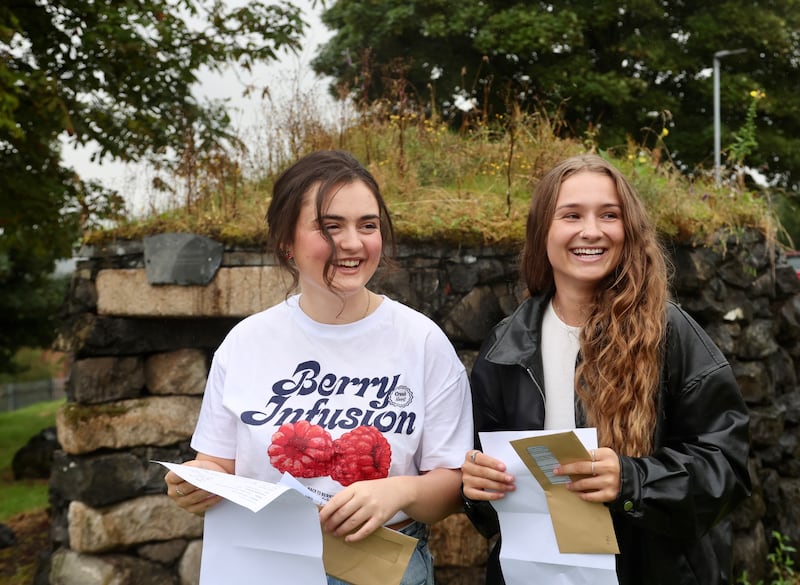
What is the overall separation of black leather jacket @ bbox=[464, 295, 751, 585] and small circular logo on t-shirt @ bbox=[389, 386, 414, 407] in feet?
0.90

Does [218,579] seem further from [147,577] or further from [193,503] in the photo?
[147,577]

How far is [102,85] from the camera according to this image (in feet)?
22.1

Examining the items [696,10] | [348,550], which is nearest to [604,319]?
[348,550]

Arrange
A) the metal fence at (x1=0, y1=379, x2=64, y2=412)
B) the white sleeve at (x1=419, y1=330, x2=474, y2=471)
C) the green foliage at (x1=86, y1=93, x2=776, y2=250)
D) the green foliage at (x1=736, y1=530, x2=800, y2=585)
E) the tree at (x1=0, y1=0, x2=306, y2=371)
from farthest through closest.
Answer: the metal fence at (x1=0, y1=379, x2=64, y2=412) < the tree at (x1=0, y1=0, x2=306, y2=371) < the green foliage at (x1=736, y1=530, x2=800, y2=585) < the green foliage at (x1=86, y1=93, x2=776, y2=250) < the white sleeve at (x1=419, y1=330, x2=474, y2=471)

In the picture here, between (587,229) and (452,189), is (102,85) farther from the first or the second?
(587,229)

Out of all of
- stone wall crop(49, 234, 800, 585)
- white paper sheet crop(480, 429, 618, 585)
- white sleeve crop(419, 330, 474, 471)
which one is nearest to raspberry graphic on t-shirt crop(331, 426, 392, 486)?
white sleeve crop(419, 330, 474, 471)

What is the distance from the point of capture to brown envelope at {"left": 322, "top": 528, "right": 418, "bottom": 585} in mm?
1529

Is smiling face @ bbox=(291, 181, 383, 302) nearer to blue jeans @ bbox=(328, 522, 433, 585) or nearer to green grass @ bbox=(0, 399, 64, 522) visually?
blue jeans @ bbox=(328, 522, 433, 585)

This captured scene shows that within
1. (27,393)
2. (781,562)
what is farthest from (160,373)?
(27,393)

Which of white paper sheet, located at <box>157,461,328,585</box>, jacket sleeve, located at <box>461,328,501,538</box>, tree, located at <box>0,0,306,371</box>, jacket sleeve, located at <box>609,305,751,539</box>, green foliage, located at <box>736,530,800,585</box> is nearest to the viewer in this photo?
white paper sheet, located at <box>157,461,328,585</box>

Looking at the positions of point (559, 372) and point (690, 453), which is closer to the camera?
point (690, 453)

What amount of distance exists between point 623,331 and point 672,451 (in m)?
0.31

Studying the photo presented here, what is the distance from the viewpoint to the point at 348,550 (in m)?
1.56

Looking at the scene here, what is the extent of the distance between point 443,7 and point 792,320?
35.0 feet
